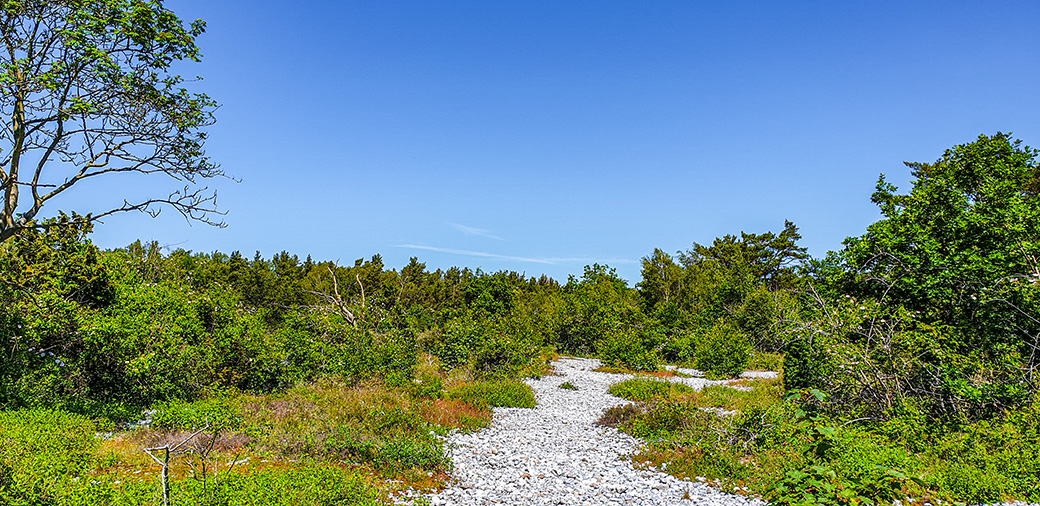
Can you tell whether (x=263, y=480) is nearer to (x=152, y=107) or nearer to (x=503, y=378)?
(x=152, y=107)

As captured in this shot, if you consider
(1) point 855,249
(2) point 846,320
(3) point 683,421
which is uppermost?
(1) point 855,249

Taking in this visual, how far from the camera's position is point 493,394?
13.4m

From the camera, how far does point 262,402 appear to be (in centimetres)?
1102

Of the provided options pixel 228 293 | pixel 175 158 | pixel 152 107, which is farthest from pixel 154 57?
pixel 228 293

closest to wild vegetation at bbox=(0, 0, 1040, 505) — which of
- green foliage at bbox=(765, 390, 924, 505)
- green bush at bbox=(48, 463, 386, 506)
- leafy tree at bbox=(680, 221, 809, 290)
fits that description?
green bush at bbox=(48, 463, 386, 506)

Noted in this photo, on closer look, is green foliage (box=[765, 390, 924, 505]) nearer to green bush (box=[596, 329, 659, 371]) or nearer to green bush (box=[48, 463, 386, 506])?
green bush (box=[48, 463, 386, 506])

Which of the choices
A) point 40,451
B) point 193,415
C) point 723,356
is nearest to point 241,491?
point 40,451

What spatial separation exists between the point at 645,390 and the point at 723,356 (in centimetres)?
708

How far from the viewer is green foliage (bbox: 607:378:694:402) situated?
1356cm

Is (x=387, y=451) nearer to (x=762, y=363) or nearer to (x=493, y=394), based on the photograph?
(x=493, y=394)

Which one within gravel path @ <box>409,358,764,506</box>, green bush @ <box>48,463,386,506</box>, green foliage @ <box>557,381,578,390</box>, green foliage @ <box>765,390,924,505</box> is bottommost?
gravel path @ <box>409,358,764,506</box>

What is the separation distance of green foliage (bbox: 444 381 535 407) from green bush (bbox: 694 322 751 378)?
350 inches

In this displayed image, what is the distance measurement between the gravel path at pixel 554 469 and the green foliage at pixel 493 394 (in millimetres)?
454

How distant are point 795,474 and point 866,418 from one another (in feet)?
21.7
